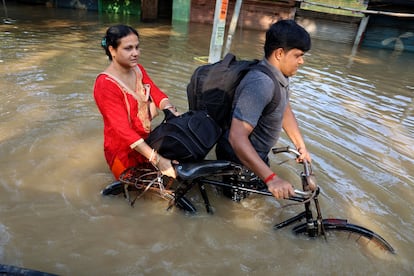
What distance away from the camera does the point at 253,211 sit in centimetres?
279

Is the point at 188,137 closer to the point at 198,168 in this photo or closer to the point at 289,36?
the point at 198,168

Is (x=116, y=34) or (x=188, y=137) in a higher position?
(x=116, y=34)

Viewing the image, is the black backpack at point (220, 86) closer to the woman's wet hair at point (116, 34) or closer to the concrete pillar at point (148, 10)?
the woman's wet hair at point (116, 34)

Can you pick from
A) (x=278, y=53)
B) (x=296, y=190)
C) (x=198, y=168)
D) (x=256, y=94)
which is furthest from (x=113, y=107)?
(x=296, y=190)

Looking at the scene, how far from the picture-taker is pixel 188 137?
88.0 inches

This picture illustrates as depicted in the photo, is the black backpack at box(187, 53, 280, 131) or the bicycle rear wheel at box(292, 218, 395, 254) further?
the bicycle rear wheel at box(292, 218, 395, 254)

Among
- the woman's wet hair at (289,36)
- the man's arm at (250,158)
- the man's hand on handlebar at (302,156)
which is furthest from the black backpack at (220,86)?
the man's hand on handlebar at (302,156)

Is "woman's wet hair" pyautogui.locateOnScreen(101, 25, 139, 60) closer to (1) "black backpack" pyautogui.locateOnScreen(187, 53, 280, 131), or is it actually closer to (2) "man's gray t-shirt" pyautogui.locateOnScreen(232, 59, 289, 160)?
(1) "black backpack" pyautogui.locateOnScreen(187, 53, 280, 131)

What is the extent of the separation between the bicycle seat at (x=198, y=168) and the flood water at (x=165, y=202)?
22.5 inches

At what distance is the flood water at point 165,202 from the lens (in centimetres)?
225

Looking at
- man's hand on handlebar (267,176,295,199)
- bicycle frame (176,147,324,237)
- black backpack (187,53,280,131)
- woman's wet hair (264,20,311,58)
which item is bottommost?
bicycle frame (176,147,324,237)

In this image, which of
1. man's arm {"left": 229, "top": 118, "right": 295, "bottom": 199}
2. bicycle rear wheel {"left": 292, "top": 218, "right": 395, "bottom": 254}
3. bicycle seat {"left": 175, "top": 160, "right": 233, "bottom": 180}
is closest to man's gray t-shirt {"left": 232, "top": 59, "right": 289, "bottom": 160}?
man's arm {"left": 229, "top": 118, "right": 295, "bottom": 199}

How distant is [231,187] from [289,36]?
1198 millimetres

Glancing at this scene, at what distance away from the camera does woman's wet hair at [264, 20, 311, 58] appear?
1.94 m
